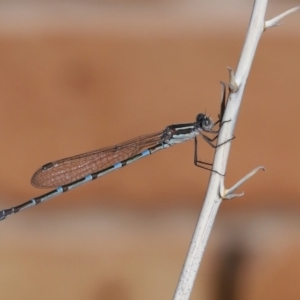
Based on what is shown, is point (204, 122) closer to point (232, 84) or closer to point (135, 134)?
point (135, 134)

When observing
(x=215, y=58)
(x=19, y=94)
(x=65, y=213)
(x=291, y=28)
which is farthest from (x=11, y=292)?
(x=291, y=28)

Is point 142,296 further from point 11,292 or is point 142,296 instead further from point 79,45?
point 79,45

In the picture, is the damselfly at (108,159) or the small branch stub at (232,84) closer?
the small branch stub at (232,84)

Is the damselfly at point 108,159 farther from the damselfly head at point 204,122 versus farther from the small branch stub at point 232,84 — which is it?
the small branch stub at point 232,84

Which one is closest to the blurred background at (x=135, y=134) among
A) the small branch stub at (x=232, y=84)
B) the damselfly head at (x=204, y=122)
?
the damselfly head at (x=204, y=122)

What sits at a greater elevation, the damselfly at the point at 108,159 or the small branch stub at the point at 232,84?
the damselfly at the point at 108,159
